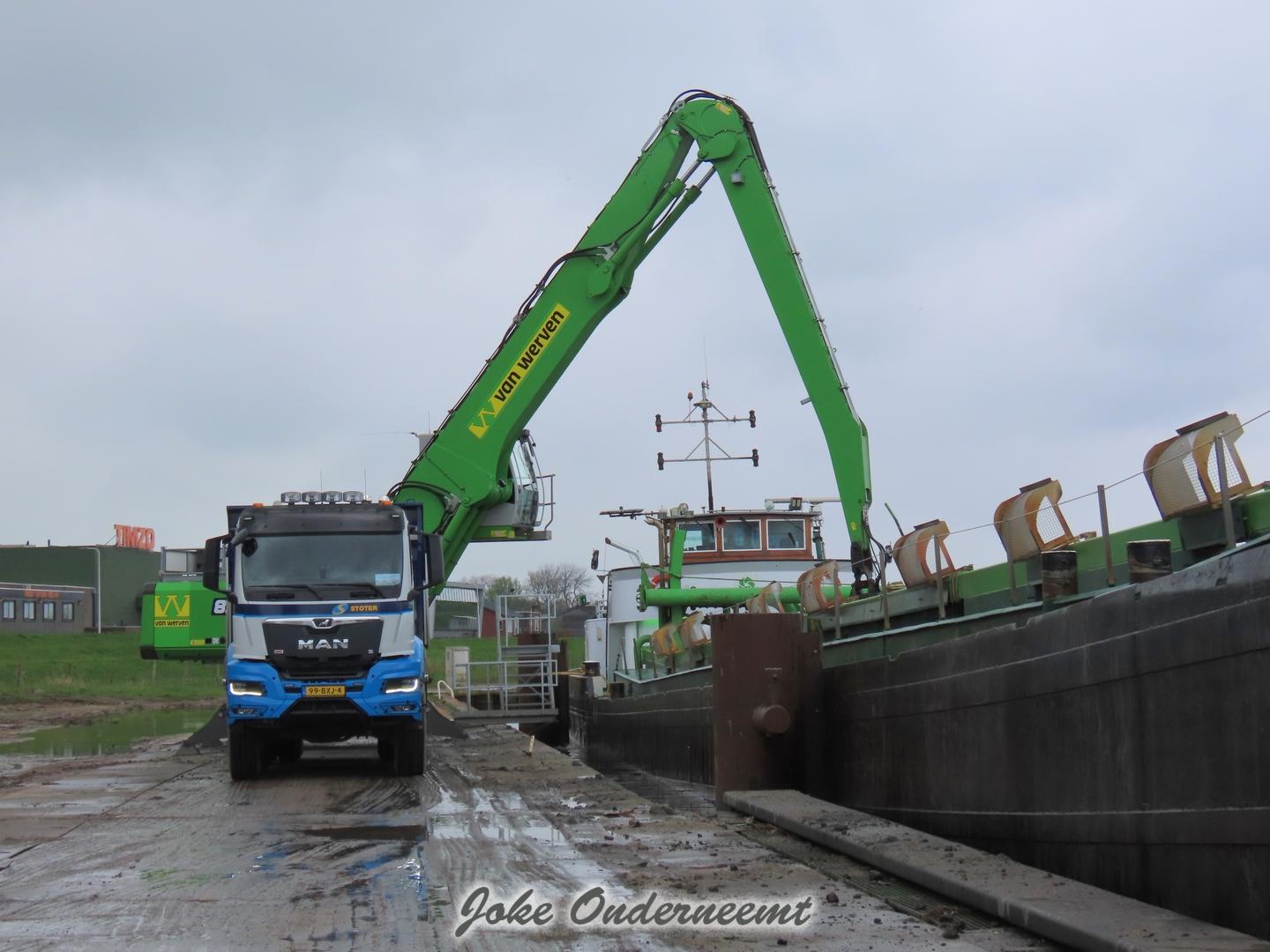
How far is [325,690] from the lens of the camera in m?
13.1

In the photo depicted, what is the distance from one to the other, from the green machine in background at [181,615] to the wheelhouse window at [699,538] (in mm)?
8485

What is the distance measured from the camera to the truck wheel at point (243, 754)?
43.9ft

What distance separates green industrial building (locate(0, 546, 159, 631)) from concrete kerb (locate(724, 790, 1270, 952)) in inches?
2837

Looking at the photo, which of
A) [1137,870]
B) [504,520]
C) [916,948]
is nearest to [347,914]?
[916,948]

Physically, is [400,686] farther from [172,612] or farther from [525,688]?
[525,688]

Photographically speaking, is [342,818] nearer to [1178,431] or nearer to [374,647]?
[374,647]

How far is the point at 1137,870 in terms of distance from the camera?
6.34m

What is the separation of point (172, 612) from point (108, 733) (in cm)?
692

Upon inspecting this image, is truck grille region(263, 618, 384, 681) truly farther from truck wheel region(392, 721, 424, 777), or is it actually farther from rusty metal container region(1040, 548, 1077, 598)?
rusty metal container region(1040, 548, 1077, 598)

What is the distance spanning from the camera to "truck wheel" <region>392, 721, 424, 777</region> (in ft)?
44.2

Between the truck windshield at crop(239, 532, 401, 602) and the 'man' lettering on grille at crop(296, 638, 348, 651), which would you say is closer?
the 'man' lettering on grille at crop(296, 638, 348, 651)

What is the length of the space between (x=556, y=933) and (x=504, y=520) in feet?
41.5

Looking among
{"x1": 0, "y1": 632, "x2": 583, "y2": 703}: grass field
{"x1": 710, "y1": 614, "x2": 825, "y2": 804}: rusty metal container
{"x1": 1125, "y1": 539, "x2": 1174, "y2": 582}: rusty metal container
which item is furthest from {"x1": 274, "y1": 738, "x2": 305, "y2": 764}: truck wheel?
{"x1": 0, "y1": 632, "x2": 583, "y2": 703}: grass field

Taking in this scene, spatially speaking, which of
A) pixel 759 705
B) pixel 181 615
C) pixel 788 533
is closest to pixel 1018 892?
pixel 759 705
